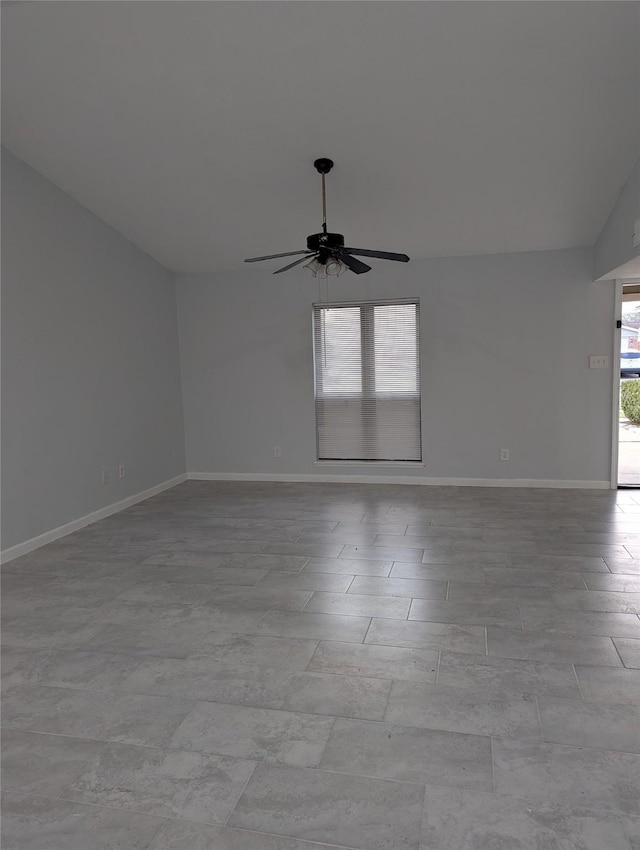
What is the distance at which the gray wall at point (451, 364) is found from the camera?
18.3 feet

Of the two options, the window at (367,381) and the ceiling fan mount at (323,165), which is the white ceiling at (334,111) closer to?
the ceiling fan mount at (323,165)

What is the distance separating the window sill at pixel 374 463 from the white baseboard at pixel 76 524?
1.76m

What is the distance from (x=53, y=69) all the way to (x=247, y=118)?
1160 mm

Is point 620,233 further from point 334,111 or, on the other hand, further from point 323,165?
point 334,111

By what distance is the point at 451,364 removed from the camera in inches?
231

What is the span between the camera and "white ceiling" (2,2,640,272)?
2941 mm

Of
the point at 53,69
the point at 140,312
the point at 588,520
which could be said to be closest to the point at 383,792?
the point at 588,520

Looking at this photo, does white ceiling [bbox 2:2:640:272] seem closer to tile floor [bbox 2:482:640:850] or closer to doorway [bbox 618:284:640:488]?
doorway [bbox 618:284:640:488]

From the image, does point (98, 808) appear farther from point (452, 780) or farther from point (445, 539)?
point (445, 539)

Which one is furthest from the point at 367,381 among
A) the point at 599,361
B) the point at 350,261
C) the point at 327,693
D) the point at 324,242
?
the point at 327,693

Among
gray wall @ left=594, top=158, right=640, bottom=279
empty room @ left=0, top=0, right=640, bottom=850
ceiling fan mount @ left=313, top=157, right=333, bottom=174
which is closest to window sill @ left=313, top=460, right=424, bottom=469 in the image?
empty room @ left=0, top=0, right=640, bottom=850

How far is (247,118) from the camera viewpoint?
12.0 feet

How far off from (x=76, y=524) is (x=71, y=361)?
1.36 metres

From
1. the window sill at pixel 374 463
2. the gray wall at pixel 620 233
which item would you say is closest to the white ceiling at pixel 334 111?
the gray wall at pixel 620 233
